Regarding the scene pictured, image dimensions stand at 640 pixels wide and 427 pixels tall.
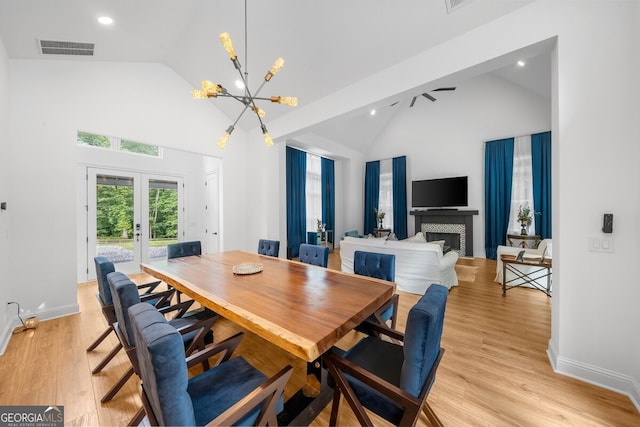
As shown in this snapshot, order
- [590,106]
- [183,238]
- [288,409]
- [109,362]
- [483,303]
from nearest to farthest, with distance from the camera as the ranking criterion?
[288,409] → [590,106] → [109,362] → [483,303] → [183,238]

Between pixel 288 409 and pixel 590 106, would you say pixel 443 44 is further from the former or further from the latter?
pixel 288 409

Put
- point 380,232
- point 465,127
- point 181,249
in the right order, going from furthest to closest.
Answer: point 380,232
point 465,127
point 181,249

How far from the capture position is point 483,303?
10.5 ft

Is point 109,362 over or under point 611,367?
under

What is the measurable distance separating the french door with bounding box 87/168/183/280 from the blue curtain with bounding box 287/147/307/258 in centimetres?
263


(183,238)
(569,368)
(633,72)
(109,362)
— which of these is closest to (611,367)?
(569,368)

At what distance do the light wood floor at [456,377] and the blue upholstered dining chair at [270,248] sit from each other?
3.17ft

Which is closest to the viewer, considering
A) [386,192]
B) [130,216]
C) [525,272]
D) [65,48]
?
[65,48]

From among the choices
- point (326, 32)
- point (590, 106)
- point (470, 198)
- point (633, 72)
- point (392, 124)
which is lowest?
point (470, 198)

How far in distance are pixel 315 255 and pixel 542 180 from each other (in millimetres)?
5796

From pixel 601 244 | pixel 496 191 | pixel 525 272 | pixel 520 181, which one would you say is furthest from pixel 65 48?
pixel 520 181

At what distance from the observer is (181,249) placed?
10.4ft

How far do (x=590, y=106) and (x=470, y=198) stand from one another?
5.15 metres

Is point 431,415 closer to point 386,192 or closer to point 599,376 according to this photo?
point 599,376
